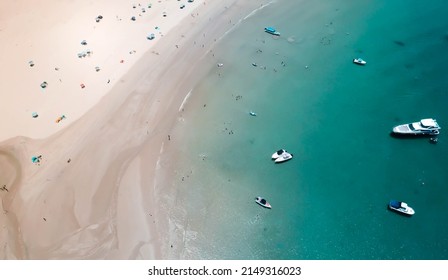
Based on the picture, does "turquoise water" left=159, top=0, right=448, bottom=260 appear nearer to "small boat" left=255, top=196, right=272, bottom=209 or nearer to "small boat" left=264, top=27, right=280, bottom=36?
"small boat" left=255, top=196, right=272, bottom=209

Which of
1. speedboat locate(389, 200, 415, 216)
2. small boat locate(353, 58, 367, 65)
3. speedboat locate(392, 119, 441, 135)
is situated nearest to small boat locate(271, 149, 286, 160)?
speedboat locate(389, 200, 415, 216)

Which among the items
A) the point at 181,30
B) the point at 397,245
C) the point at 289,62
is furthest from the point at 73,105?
the point at 397,245

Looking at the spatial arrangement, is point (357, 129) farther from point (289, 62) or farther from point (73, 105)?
point (73, 105)

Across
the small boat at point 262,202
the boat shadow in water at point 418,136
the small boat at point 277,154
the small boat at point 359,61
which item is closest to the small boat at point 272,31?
the small boat at point 359,61

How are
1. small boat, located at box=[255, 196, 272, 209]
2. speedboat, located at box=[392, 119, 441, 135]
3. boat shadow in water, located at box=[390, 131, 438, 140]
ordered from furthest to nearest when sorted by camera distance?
speedboat, located at box=[392, 119, 441, 135], boat shadow in water, located at box=[390, 131, 438, 140], small boat, located at box=[255, 196, 272, 209]

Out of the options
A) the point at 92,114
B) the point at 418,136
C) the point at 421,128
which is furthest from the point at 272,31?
the point at 92,114
